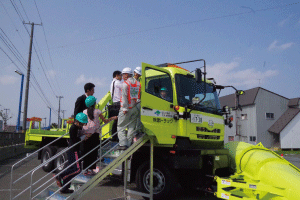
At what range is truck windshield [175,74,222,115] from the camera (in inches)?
224

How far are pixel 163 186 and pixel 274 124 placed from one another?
28.9 m

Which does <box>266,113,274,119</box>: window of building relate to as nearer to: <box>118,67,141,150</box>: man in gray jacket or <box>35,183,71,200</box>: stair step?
<box>118,67,141,150</box>: man in gray jacket

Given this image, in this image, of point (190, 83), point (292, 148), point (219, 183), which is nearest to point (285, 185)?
point (219, 183)

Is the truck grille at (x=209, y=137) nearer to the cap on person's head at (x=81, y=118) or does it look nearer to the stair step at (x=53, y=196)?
the cap on person's head at (x=81, y=118)

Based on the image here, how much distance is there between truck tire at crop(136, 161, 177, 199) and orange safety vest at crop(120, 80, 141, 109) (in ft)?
5.23

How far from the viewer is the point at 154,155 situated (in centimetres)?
580

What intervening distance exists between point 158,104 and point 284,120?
95.1 ft

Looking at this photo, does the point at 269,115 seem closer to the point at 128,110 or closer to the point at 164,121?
the point at 164,121

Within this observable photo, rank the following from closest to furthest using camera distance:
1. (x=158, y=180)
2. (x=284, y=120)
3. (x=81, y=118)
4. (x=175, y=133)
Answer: (x=81, y=118)
(x=175, y=133)
(x=158, y=180)
(x=284, y=120)

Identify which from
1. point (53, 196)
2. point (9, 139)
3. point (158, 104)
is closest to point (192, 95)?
point (158, 104)

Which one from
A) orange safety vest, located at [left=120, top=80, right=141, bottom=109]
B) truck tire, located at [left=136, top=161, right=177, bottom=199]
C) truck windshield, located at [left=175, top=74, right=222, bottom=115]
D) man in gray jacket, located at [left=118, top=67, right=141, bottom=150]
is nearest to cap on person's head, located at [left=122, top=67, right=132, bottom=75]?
man in gray jacket, located at [left=118, top=67, right=141, bottom=150]

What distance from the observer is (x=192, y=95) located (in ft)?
19.5

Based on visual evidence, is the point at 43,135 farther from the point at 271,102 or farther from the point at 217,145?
the point at 271,102

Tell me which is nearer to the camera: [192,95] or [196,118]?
[196,118]
